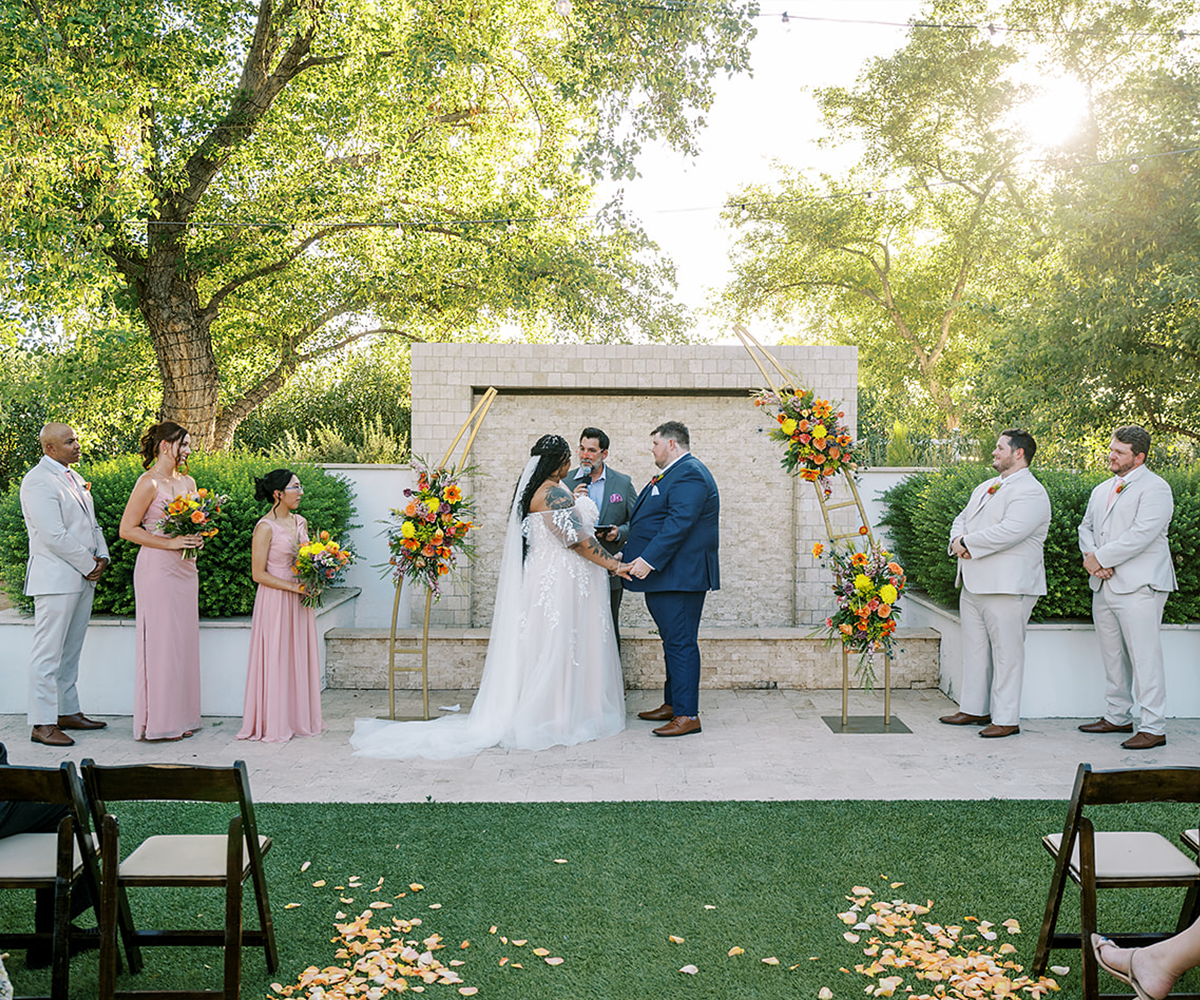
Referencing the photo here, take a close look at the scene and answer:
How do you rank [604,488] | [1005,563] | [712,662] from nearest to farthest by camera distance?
[1005,563] → [604,488] → [712,662]

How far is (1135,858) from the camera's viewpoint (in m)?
3.49

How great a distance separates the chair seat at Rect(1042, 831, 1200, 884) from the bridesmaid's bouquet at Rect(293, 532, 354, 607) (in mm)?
4782

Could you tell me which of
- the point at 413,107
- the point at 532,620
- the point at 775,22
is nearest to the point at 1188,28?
the point at 775,22

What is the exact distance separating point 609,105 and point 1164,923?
1153 centimetres

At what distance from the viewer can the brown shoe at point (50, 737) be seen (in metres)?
6.62

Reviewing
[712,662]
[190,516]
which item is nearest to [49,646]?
[190,516]

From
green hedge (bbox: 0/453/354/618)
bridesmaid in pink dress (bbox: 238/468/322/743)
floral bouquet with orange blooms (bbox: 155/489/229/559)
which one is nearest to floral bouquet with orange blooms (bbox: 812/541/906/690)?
bridesmaid in pink dress (bbox: 238/468/322/743)

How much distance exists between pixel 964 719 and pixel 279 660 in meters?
4.98

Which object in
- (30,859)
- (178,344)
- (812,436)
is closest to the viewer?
(30,859)

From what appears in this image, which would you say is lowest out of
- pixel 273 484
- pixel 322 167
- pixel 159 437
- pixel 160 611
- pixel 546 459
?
pixel 160 611

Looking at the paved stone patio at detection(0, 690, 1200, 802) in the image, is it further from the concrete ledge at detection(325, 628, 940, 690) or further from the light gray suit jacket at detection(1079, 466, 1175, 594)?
the light gray suit jacket at detection(1079, 466, 1175, 594)

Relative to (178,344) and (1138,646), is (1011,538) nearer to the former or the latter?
(1138,646)

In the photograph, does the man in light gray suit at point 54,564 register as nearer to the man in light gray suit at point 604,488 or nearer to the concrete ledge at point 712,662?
the concrete ledge at point 712,662

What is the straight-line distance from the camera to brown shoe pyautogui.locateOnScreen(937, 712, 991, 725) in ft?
23.8
